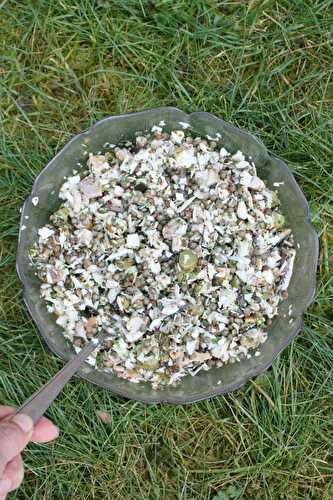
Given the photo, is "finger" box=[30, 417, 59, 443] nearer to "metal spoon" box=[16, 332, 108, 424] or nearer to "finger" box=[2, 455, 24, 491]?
"finger" box=[2, 455, 24, 491]

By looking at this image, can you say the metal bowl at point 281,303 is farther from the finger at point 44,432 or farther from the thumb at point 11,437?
the thumb at point 11,437

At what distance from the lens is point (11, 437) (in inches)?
38.7

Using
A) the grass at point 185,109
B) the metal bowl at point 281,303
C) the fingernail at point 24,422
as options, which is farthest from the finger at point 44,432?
the fingernail at point 24,422

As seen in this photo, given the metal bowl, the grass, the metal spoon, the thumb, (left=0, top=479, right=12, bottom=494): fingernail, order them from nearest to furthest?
the thumb
the metal spoon
(left=0, top=479, right=12, bottom=494): fingernail
the metal bowl
the grass

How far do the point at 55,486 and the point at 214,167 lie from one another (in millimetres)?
1014

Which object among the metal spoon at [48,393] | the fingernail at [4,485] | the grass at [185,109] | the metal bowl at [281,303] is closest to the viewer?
the metal spoon at [48,393]

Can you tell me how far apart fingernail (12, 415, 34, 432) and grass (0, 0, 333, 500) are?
18.8 inches

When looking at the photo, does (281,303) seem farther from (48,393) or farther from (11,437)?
(11,437)

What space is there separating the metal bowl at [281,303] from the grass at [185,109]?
5.5 inches

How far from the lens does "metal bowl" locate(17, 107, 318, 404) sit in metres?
1.38

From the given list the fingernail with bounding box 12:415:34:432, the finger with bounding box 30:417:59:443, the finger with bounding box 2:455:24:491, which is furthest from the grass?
the fingernail with bounding box 12:415:34:432

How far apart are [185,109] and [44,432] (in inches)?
37.7

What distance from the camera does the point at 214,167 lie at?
Answer: 1334 millimetres

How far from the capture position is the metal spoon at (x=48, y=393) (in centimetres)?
108
